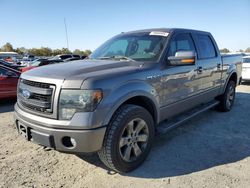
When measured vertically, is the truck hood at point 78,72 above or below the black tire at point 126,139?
above

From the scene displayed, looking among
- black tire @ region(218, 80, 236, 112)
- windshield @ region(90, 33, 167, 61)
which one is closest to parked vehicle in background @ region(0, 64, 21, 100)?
windshield @ region(90, 33, 167, 61)

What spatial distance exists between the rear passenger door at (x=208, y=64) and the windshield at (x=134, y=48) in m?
1.09

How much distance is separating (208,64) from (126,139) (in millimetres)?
2708

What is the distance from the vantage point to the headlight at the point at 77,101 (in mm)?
2656

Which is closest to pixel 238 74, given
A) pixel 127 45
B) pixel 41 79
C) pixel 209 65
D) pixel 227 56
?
pixel 227 56

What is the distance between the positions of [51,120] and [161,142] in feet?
7.01

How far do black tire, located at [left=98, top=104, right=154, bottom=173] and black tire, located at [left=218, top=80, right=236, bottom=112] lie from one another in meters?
3.31

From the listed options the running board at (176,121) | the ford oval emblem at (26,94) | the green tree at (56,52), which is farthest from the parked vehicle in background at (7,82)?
the green tree at (56,52)

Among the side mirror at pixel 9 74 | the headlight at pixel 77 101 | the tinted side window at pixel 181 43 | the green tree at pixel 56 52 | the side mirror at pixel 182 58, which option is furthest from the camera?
the green tree at pixel 56 52

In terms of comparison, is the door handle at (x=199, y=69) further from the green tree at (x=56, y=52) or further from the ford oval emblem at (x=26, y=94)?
the green tree at (x=56, y=52)

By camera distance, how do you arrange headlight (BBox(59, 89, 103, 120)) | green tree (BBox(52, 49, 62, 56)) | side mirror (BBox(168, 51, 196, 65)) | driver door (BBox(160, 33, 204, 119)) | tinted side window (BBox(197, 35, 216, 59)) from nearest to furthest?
headlight (BBox(59, 89, 103, 120)) < side mirror (BBox(168, 51, 196, 65)) < driver door (BBox(160, 33, 204, 119)) < tinted side window (BBox(197, 35, 216, 59)) < green tree (BBox(52, 49, 62, 56))

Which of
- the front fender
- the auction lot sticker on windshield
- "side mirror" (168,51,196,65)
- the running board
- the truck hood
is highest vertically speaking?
the auction lot sticker on windshield

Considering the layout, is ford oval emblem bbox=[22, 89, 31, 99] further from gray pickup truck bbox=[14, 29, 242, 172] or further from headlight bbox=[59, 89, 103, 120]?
headlight bbox=[59, 89, 103, 120]

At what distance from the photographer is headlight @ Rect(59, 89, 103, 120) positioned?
266cm
